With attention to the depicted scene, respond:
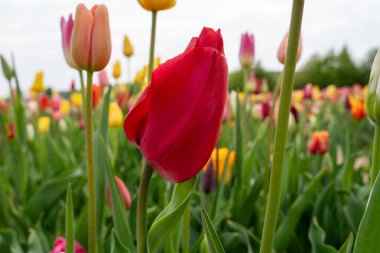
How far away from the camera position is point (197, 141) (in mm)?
386

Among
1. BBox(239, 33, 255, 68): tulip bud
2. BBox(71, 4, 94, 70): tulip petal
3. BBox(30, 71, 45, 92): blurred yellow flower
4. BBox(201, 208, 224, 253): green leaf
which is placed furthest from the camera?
BBox(30, 71, 45, 92): blurred yellow flower

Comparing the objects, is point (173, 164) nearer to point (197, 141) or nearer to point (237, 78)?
point (197, 141)

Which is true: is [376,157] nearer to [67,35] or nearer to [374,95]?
[374,95]

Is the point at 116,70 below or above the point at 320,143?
above

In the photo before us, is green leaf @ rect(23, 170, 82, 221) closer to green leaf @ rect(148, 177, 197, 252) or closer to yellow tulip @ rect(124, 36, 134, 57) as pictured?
yellow tulip @ rect(124, 36, 134, 57)

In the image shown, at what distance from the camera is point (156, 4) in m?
0.70

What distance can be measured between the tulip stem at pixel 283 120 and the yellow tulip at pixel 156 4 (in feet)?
1.19

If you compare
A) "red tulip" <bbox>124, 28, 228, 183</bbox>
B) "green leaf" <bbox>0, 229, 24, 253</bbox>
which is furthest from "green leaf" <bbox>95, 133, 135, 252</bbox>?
"green leaf" <bbox>0, 229, 24, 253</bbox>

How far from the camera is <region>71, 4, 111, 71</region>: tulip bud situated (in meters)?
0.62

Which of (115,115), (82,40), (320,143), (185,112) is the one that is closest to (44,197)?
(115,115)

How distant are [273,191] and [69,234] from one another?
0.76ft

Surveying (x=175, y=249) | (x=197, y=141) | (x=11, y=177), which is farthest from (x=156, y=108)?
(x=11, y=177)

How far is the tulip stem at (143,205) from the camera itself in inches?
16.7

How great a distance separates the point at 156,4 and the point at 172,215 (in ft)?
1.15
